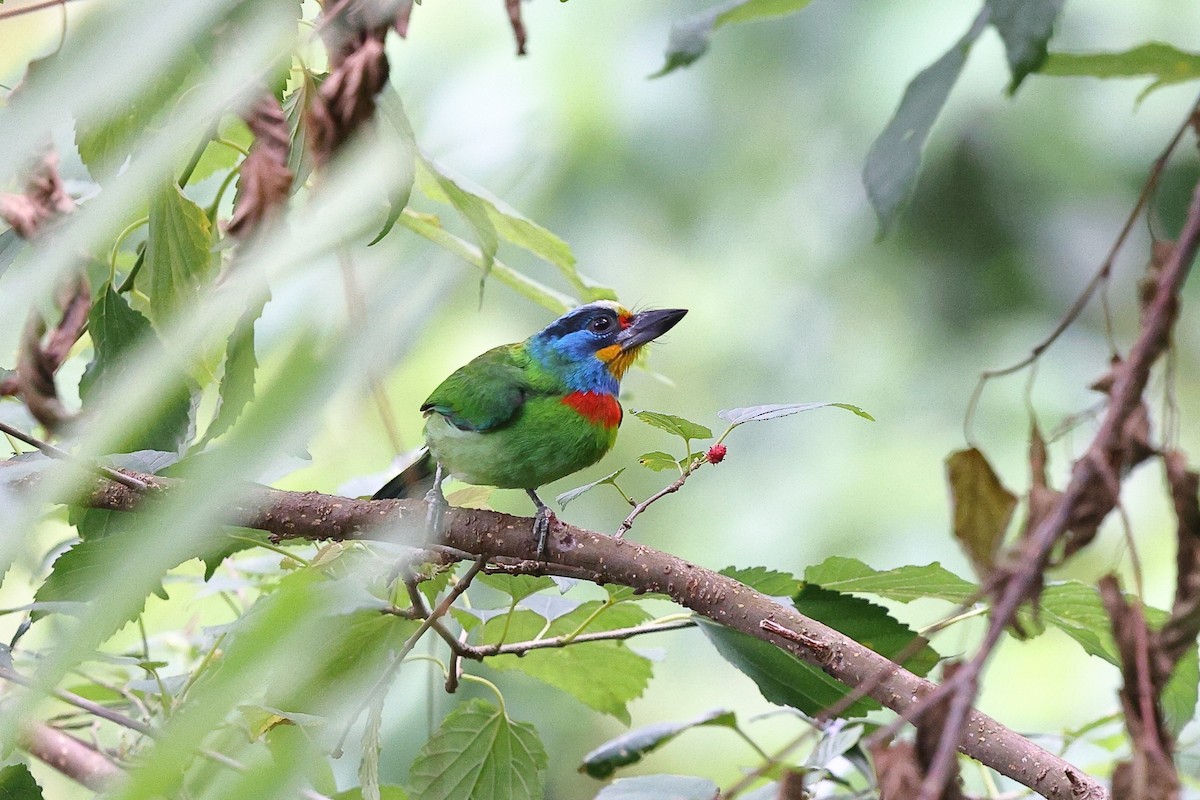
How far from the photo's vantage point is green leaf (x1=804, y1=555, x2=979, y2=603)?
1.24m

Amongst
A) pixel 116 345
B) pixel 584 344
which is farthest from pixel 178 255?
pixel 584 344

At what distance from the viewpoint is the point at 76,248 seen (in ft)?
0.94

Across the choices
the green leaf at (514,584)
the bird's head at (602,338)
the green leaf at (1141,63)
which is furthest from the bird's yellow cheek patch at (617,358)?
the green leaf at (1141,63)

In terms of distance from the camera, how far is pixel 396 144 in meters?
0.37

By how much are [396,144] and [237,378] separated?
0.60 m

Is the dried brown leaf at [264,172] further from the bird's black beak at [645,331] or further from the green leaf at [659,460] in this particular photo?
the bird's black beak at [645,331]

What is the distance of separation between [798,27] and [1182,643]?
410 cm

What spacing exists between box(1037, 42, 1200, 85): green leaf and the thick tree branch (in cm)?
58

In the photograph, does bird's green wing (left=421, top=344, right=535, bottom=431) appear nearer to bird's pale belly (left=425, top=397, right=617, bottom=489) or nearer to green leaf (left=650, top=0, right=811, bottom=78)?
bird's pale belly (left=425, top=397, right=617, bottom=489)

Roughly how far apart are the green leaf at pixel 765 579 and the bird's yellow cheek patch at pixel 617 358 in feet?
2.65

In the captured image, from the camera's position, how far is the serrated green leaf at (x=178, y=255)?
1.22 meters

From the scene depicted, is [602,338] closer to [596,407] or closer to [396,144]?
[596,407]

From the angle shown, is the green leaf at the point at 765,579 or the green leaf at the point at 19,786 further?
the green leaf at the point at 765,579

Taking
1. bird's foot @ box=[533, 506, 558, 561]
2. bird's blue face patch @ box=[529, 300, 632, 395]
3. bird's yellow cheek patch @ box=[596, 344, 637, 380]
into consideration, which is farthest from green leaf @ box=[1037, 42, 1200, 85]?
bird's yellow cheek patch @ box=[596, 344, 637, 380]
